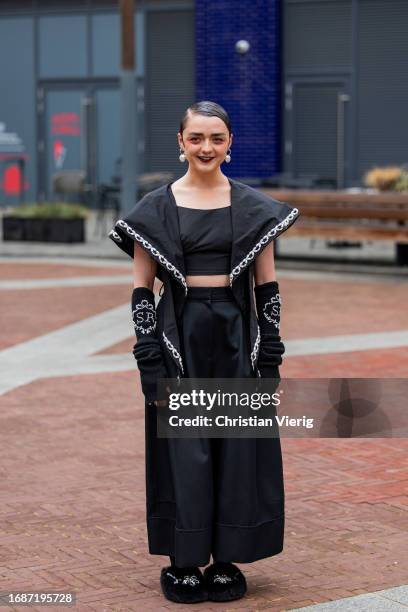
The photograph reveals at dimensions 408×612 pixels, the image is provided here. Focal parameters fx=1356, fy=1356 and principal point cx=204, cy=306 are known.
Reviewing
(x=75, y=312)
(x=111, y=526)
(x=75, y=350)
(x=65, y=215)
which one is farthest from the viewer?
(x=65, y=215)

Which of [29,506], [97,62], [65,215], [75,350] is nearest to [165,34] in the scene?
[97,62]

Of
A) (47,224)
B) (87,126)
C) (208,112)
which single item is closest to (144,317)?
(208,112)

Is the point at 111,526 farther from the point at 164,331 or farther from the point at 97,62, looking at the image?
the point at 97,62

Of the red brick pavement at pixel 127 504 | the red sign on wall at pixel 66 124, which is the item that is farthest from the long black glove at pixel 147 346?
the red sign on wall at pixel 66 124

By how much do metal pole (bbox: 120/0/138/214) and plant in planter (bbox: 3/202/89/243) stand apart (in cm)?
164

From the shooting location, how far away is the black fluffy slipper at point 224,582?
5.00 m

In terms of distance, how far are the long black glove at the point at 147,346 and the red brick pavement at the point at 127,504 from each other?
81 cm

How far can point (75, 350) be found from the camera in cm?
1082

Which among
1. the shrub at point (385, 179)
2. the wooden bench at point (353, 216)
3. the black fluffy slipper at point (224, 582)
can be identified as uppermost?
the shrub at point (385, 179)

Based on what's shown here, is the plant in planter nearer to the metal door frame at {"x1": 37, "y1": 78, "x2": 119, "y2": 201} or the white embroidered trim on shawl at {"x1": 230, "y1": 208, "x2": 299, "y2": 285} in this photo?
the metal door frame at {"x1": 37, "y1": 78, "x2": 119, "y2": 201}

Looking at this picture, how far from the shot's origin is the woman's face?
16.1ft

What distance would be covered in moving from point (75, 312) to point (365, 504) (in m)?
7.04

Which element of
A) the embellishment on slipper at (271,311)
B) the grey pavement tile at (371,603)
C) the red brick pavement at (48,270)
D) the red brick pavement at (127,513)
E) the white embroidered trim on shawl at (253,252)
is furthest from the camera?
the red brick pavement at (48,270)

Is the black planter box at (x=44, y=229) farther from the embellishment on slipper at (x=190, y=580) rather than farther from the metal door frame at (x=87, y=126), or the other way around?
the embellishment on slipper at (x=190, y=580)
